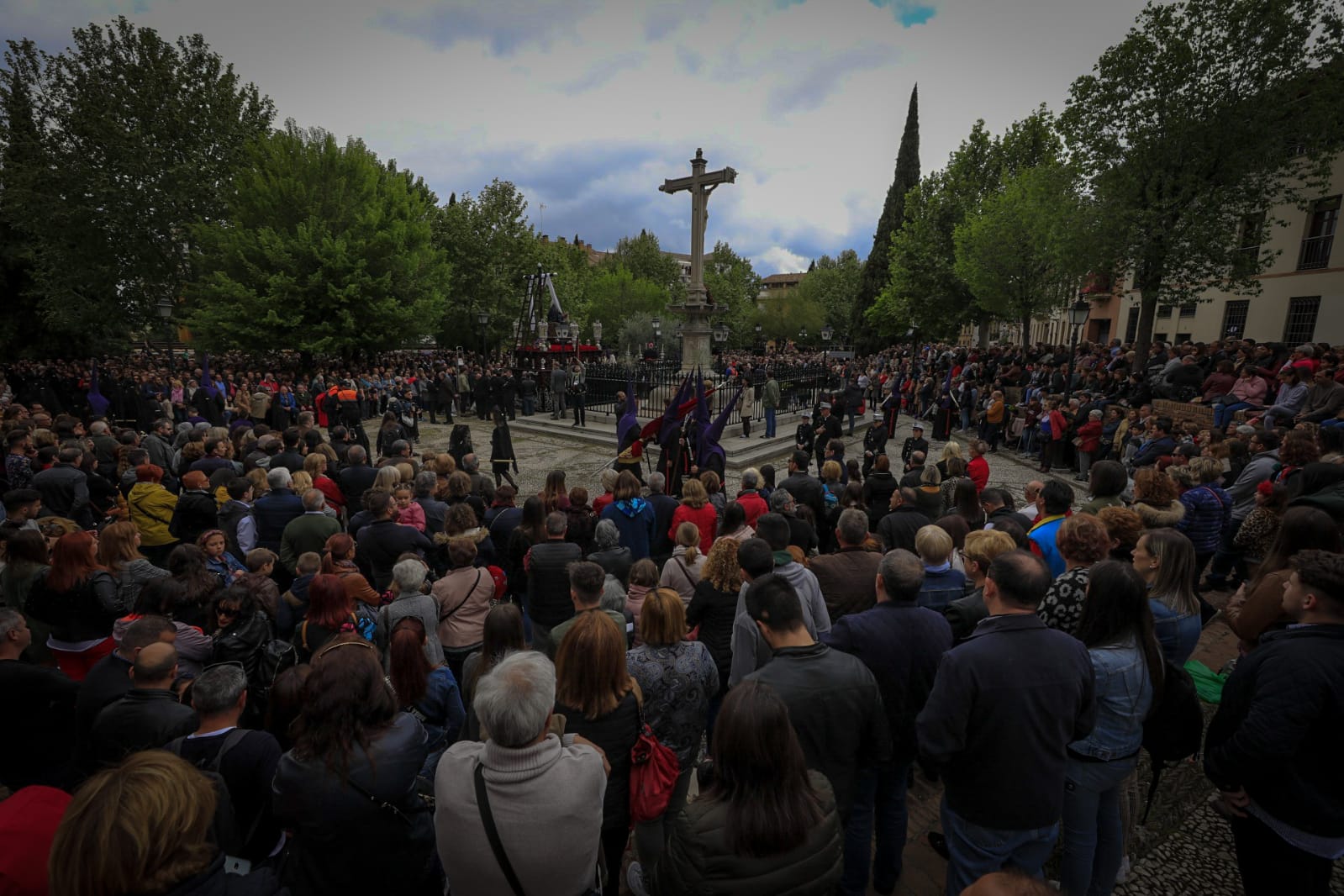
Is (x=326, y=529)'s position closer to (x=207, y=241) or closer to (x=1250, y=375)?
(x=1250, y=375)

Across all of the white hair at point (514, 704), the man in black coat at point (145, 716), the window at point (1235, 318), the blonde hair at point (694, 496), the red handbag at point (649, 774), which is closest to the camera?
the white hair at point (514, 704)

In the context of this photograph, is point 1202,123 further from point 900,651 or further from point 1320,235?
point 900,651

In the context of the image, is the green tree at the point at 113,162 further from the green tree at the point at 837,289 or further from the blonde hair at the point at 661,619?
the green tree at the point at 837,289

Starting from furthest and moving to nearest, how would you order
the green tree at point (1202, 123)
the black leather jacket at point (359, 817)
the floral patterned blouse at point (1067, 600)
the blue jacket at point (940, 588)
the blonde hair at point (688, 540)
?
the green tree at point (1202, 123) < the blonde hair at point (688, 540) < the blue jacket at point (940, 588) < the floral patterned blouse at point (1067, 600) < the black leather jacket at point (359, 817)

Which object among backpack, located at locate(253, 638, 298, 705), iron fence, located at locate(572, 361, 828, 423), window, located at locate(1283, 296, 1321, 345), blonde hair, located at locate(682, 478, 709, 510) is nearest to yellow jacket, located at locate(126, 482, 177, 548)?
backpack, located at locate(253, 638, 298, 705)

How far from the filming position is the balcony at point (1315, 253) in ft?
60.1

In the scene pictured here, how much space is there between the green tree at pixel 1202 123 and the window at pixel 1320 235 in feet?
19.0

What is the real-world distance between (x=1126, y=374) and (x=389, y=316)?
23.5 metres

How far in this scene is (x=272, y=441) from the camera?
7648 millimetres

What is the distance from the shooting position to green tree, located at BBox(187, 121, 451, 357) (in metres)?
21.2

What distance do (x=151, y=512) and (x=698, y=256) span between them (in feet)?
48.7

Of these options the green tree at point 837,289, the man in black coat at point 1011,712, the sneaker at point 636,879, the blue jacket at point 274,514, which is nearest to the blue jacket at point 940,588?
the man in black coat at point 1011,712

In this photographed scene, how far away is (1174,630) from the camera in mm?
2975

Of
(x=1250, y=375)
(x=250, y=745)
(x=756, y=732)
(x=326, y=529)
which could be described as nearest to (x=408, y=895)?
(x=250, y=745)
